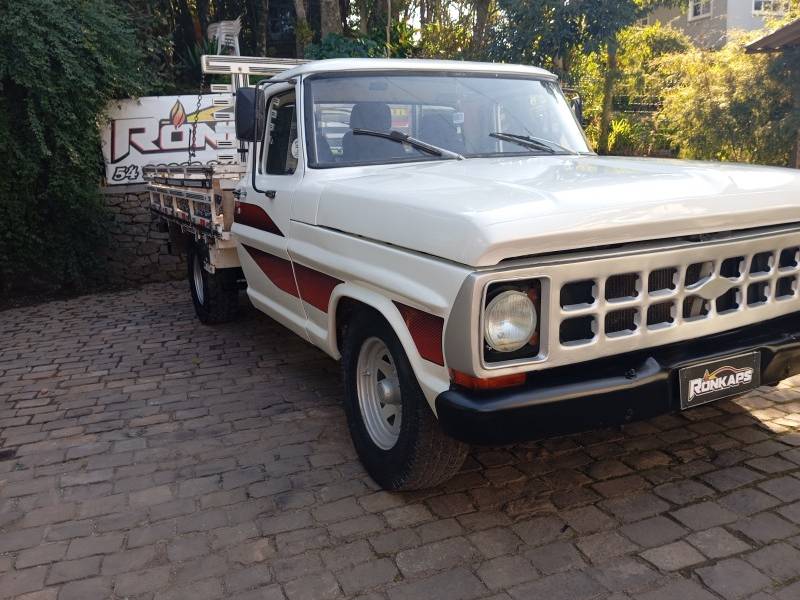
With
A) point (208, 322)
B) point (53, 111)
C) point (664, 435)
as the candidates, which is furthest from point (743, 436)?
point (53, 111)

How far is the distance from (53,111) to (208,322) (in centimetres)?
355

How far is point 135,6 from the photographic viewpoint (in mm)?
12000

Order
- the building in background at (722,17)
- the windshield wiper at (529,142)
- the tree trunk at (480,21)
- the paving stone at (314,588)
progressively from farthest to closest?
the building in background at (722,17) < the tree trunk at (480,21) < the windshield wiper at (529,142) < the paving stone at (314,588)

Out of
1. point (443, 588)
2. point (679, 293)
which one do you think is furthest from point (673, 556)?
point (679, 293)

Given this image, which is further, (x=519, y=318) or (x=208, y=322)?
(x=208, y=322)

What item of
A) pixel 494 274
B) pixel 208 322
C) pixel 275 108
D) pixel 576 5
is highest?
pixel 576 5

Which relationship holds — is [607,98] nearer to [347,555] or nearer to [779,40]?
[779,40]

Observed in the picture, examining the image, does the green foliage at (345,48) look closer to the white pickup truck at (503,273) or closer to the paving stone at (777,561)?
the white pickup truck at (503,273)

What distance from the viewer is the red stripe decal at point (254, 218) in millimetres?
4301

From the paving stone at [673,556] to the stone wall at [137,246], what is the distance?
7697mm

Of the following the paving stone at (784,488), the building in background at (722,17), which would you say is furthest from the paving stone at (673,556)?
the building in background at (722,17)

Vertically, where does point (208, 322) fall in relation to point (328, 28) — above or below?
below

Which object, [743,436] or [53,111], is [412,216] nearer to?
[743,436]

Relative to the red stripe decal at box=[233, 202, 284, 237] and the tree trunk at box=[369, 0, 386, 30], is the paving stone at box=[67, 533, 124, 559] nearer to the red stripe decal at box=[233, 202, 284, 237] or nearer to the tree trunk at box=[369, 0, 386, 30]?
the red stripe decal at box=[233, 202, 284, 237]
